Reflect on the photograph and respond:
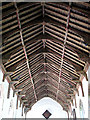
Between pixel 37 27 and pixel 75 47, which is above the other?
pixel 37 27

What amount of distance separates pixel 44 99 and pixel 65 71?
1583 centimetres

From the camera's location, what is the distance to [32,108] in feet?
99.8

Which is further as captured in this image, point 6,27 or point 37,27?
point 37,27

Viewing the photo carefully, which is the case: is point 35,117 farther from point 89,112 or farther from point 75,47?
point 75,47

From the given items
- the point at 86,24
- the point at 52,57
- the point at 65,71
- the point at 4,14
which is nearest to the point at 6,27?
the point at 4,14

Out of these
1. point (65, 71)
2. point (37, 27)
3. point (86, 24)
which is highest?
point (37, 27)

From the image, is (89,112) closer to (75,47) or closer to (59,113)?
(75,47)

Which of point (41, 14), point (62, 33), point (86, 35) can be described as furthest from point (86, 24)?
point (41, 14)

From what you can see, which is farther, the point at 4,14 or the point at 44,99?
the point at 44,99

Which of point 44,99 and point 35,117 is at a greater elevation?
point 44,99

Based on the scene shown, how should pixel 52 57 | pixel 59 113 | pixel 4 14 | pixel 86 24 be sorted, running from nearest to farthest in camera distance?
1. pixel 4 14
2. pixel 86 24
3. pixel 52 57
4. pixel 59 113

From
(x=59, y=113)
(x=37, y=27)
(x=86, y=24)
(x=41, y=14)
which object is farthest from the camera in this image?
(x=59, y=113)

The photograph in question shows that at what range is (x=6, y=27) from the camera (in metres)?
10.7

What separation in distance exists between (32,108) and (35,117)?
5.75 feet
